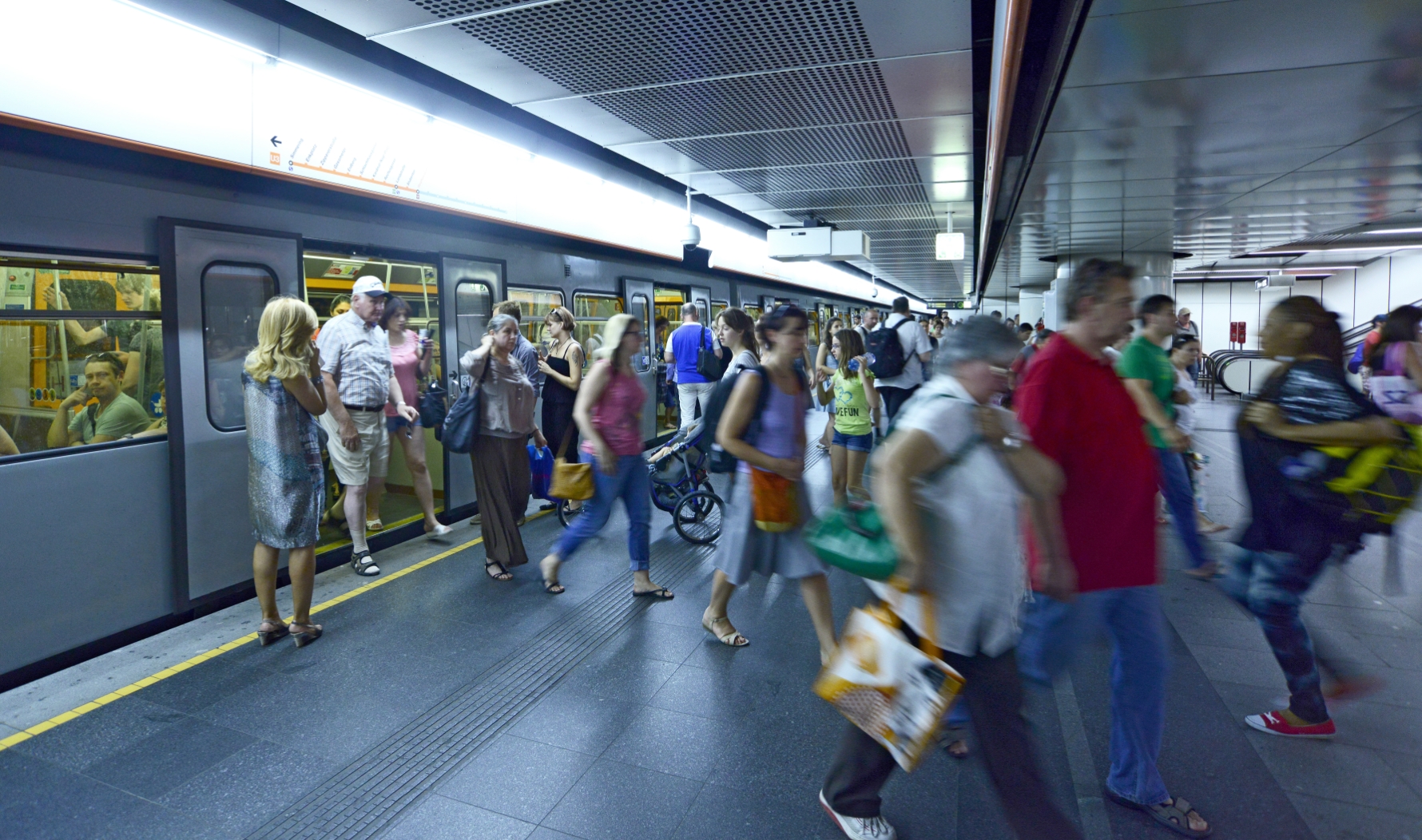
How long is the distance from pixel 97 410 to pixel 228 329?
0.77 m

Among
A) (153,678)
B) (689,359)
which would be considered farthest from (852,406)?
(153,678)

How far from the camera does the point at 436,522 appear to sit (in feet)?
19.3

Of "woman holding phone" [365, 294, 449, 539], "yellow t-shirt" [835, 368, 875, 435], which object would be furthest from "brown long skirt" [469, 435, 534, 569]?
"yellow t-shirt" [835, 368, 875, 435]

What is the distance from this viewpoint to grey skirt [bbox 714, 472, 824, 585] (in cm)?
325

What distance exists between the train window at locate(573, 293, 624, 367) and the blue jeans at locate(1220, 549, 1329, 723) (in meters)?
5.78

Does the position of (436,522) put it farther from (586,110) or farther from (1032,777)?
(1032,777)

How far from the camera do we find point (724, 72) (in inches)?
177

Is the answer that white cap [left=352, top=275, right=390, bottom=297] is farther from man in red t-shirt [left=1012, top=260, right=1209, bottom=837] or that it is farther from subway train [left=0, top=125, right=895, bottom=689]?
man in red t-shirt [left=1012, top=260, right=1209, bottom=837]

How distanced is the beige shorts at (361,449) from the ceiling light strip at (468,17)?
2.28 meters

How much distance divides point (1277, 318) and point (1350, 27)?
1.76m

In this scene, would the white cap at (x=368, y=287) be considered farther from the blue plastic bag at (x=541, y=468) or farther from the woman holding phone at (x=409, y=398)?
the blue plastic bag at (x=541, y=468)

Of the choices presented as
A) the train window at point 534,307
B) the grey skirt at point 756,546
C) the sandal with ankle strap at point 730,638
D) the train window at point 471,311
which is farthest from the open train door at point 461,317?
the grey skirt at point 756,546

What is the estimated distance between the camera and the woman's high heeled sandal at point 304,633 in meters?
3.79

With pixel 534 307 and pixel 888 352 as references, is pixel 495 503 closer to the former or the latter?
pixel 534 307
